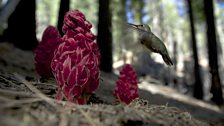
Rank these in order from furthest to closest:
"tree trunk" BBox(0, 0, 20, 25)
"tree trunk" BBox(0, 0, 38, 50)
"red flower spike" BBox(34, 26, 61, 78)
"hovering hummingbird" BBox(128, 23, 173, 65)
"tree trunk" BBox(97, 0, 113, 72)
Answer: "tree trunk" BBox(97, 0, 113, 72), "tree trunk" BBox(0, 0, 38, 50), "red flower spike" BBox(34, 26, 61, 78), "hovering hummingbird" BBox(128, 23, 173, 65), "tree trunk" BBox(0, 0, 20, 25)

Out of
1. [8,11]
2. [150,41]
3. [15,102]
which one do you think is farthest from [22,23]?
[8,11]

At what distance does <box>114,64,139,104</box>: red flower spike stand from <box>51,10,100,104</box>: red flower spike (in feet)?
4.53

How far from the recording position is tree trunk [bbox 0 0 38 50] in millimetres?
10586

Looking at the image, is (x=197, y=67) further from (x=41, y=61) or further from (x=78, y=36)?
(x=78, y=36)

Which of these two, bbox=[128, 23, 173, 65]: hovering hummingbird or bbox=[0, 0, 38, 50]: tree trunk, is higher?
bbox=[0, 0, 38, 50]: tree trunk

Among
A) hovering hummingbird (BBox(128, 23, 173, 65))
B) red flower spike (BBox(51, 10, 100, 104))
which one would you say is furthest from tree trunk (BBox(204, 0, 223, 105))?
red flower spike (BBox(51, 10, 100, 104))

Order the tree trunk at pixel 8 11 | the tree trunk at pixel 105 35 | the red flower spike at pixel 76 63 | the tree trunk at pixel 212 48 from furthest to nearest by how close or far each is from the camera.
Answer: the tree trunk at pixel 212 48, the tree trunk at pixel 105 35, the red flower spike at pixel 76 63, the tree trunk at pixel 8 11

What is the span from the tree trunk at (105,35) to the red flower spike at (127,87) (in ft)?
25.7

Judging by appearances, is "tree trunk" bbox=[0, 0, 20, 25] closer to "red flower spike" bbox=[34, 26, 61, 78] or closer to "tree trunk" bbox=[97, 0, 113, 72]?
"red flower spike" bbox=[34, 26, 61, 78]

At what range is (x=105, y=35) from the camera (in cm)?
1273

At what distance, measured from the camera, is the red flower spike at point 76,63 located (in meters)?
3.02

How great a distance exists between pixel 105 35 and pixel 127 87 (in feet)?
27.1

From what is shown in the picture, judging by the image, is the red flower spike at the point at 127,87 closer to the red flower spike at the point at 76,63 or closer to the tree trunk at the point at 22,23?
the red flower spike at the point at 76,63

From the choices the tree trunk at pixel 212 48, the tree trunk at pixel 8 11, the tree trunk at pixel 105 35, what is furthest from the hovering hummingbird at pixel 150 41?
the tree trunk at pixel 212 48
